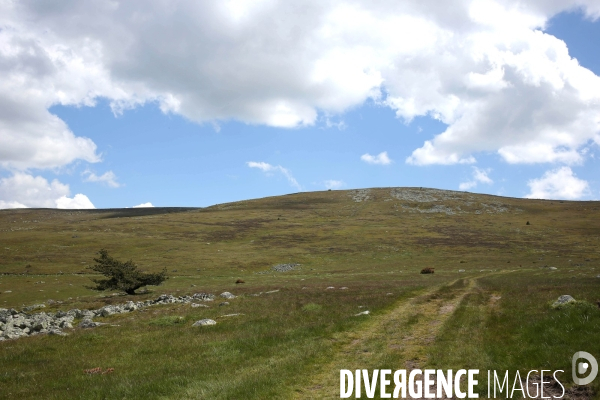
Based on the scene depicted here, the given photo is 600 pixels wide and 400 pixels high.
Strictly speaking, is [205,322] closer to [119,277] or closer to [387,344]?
[387,344]

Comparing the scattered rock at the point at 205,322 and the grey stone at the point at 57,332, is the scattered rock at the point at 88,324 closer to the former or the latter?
the grey stone at the point at 57,332

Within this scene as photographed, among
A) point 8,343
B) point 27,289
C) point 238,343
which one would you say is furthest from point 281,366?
point 27,289

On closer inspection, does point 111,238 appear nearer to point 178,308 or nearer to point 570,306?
point 178,308

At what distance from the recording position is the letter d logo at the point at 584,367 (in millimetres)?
9875

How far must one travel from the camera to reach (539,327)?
48.9 feet

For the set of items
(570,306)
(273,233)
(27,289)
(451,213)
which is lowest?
(27,289)

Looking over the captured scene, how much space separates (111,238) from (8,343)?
93.0 meters

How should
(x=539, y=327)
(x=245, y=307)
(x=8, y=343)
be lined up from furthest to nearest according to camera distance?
(x=245, y=307)
(x=8, y=343)
(x=539, y=327)

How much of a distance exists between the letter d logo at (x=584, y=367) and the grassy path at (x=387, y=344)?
4179 mm

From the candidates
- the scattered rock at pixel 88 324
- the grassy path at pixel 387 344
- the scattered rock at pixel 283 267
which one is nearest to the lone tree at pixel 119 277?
the scattered rock at pixel 88 324

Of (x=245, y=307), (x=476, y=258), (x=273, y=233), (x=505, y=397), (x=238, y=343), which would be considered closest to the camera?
(x=505, y=397)

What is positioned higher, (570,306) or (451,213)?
(451,213)

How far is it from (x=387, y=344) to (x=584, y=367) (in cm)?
654

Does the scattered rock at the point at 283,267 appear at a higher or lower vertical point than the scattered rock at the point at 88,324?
higher
